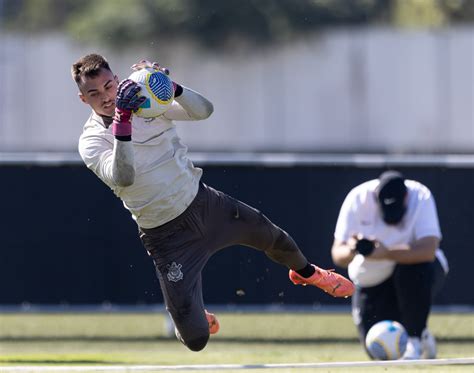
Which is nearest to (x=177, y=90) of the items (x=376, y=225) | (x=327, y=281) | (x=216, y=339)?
(x=327, y=281)

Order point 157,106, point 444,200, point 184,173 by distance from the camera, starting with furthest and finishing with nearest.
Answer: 1. point 444,200
2. point 184,173
3. point 157,106

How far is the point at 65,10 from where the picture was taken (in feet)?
99.0

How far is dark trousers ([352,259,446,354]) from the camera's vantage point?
31.2 ft

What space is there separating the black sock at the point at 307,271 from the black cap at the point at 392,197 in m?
1.60

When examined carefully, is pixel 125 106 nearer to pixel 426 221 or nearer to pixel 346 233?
pixel 346 233

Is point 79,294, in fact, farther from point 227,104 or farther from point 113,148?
point 227,104

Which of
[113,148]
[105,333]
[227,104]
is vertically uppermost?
[113,148]

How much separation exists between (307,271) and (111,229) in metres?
3.39

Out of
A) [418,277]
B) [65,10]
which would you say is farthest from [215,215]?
[65,10]

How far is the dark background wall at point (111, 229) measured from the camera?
439 inches

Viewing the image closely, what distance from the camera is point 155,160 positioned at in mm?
7605

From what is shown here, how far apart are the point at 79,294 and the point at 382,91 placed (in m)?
15.9

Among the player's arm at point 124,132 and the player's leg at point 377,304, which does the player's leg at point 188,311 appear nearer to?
the player's arm at point 124,132

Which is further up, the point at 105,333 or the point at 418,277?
the point at 418,277
